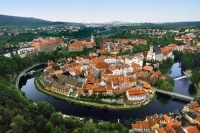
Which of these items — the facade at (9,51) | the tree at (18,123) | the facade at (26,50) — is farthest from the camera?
the facade at (26,50)

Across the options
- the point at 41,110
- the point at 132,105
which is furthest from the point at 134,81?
the point at 41,110

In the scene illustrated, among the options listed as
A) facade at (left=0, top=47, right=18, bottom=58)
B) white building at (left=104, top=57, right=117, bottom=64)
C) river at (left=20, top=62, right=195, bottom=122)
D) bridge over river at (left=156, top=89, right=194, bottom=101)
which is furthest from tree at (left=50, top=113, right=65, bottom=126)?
facade at (left=0, top=47, right=18, bottom=58)

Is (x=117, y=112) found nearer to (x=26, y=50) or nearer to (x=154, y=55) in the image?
(x=154, y=55)

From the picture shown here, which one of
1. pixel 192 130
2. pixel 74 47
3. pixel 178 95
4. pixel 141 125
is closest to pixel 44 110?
pixel 141 125

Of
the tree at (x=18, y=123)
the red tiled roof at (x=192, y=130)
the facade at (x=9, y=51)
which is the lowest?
the facade at (x=9, y=51)

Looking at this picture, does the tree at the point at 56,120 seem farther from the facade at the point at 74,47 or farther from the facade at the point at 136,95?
the facade at the point at 74,47

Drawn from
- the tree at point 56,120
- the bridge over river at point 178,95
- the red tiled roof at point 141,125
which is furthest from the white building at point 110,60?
the tree at point 56,120

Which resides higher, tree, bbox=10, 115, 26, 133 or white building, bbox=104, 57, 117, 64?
tree, bbox=10, 115, 26, 133

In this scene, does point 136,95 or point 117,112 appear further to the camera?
point 136,95

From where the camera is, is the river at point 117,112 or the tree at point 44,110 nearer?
the tree at point 44,110

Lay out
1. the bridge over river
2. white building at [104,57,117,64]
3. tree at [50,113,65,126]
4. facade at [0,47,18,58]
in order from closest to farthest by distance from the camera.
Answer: tree at [50,113,65,126]
the bridge over river
white building at [104,57,117,64]
facade at [0,47,18,58]

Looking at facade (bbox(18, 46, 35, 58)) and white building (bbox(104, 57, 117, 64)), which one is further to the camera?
facade (bbox(18, 46, 35, 58))

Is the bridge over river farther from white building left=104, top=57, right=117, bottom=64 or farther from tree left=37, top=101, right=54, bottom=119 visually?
white building left=104, top=57, right=117, bottom=64
